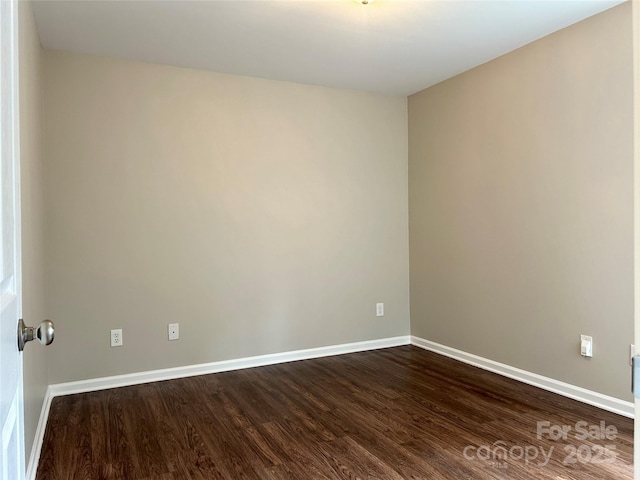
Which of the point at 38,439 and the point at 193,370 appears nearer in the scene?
the point at 38,439

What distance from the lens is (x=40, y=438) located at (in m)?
2.42

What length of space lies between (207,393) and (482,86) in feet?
10.2

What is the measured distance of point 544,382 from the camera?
3.18 meters

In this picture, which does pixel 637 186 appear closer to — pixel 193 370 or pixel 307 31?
pixel 307 31

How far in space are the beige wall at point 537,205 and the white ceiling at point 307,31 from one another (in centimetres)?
24

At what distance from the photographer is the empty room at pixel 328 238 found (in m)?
2.47

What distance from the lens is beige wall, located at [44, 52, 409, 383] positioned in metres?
3.24

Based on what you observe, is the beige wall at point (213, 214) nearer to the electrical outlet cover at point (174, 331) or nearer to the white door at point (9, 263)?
the electrical outlet cover at point (174, 331)

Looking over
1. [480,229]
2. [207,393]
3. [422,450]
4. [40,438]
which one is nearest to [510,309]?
[480,229]

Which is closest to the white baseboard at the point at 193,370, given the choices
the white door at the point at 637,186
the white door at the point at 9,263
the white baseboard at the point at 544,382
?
the white baseboard at the point at 544,382

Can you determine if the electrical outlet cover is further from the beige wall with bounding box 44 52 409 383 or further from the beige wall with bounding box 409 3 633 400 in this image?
the beige wall with bounding box 409 3 633 400

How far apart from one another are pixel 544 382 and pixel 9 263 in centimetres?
330

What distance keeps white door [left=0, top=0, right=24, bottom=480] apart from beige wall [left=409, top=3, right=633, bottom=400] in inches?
115

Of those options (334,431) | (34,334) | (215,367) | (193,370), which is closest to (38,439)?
(193,370)
